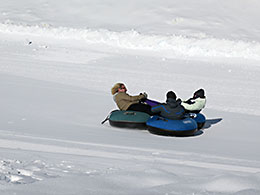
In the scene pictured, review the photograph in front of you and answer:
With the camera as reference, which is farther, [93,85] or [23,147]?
[93,85]

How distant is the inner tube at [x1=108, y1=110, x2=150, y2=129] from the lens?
9141 mm

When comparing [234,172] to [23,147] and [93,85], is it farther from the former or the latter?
[93,85]

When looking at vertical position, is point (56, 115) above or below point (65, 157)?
above

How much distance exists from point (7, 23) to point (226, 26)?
12513mm

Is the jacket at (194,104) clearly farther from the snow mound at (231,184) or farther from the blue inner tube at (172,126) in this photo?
the snow mound at (231,184)

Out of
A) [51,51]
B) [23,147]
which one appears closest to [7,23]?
[51,51]

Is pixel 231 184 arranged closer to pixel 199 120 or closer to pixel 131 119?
pixel 131 119

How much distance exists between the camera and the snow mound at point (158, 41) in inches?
896

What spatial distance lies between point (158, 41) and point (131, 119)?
15.8 meters

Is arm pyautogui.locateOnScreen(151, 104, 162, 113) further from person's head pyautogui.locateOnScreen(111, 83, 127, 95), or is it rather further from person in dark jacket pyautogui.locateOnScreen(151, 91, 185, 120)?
person's head pyautogui.locateOnScreen(111, 83, 127, 95)

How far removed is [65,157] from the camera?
5961 millimetres

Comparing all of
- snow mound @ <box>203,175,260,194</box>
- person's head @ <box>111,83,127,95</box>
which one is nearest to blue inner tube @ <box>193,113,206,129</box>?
person's head @ <box>111,83,127,95</box>

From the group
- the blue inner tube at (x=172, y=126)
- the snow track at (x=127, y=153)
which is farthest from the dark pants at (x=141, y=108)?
the snow track at (x=127, y=153)

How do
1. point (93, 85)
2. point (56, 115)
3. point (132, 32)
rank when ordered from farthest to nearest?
point (132, 32) → point (93, 85) → point (56, 115)
